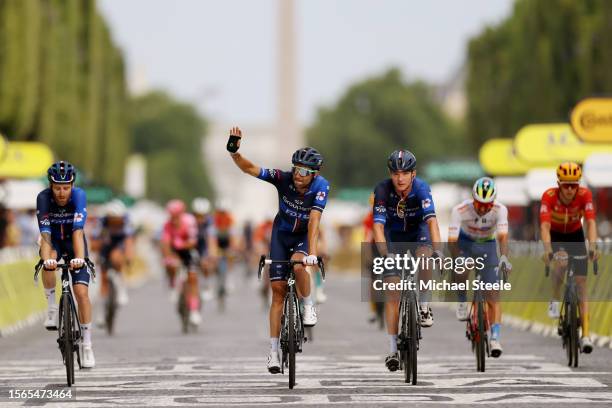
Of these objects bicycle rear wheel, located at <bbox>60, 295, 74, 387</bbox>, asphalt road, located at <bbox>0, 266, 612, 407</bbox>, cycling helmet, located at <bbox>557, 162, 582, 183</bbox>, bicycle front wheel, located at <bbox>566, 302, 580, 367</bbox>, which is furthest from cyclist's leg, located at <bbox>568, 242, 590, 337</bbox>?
bicycle rear wheel, located at <bbox>60, 295, 74, 387</bbox>

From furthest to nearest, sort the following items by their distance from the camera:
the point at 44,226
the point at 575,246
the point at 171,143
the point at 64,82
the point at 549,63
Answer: the point at 171,143, the point at 549,63, the point at 64,82, the point at 575,246, the point at 44,226

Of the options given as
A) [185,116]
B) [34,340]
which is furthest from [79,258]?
[185,116]

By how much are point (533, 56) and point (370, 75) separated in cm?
7757

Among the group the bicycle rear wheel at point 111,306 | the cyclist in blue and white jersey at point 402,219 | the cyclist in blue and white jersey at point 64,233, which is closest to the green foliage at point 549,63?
the bicycle rear wheel at point 111,306

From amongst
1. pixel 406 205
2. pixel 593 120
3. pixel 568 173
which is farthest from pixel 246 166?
pixel 593 120

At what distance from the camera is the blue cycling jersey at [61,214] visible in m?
15.3

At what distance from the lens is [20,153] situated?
37.8m

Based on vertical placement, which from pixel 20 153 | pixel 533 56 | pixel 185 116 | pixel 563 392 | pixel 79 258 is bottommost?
pixel 563 392

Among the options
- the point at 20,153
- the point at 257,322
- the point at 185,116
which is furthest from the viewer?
the point at 185,116

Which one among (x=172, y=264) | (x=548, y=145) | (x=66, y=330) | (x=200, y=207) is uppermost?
(x=548, y=145)

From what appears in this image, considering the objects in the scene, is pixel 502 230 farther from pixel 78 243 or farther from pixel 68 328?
pixel 68 328

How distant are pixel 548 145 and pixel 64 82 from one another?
25559 millimetres

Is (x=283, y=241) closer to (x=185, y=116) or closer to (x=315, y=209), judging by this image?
(x=315, y=209)

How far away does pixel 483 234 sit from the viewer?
16.1 meters
